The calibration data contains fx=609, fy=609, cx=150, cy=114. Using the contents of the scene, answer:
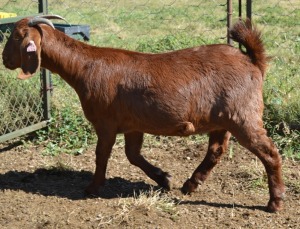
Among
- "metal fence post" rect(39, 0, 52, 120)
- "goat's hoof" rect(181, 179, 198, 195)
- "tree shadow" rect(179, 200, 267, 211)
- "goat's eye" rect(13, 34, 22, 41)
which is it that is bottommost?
"tree shadow" rect(179, 200, 267, 211)

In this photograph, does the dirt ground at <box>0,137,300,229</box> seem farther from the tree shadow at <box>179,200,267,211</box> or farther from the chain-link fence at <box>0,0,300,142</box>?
the chain-link fence at <box>0,0,300,142</box>

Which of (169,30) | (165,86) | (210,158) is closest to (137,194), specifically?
(210,158)

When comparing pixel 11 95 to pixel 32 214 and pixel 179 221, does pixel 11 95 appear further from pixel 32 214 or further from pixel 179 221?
pixel 179 221

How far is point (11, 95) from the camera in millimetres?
6980

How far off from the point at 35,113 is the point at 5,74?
0.65 metres

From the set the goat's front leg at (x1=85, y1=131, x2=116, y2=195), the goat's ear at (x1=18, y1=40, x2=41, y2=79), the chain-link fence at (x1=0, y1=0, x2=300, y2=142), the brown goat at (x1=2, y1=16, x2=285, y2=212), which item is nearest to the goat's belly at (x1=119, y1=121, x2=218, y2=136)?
the brown goat at (x1=2, y1=16, x2=285, y2=212)

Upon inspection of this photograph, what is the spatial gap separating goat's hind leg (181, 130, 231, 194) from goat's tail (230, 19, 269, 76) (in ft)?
2.41

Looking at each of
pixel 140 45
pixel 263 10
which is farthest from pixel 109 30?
pixel 263 10

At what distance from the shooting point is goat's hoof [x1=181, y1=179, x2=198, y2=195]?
535 cm

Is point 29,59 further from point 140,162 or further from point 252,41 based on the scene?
point 252,41

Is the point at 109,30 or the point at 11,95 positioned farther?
the point at 109,30

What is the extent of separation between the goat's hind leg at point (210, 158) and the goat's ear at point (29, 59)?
1648mm

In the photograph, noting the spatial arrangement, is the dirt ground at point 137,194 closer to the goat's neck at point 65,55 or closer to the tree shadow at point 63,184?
the tree shadow at point 63,184

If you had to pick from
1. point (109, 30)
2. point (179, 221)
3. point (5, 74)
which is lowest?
point (179, 221)
